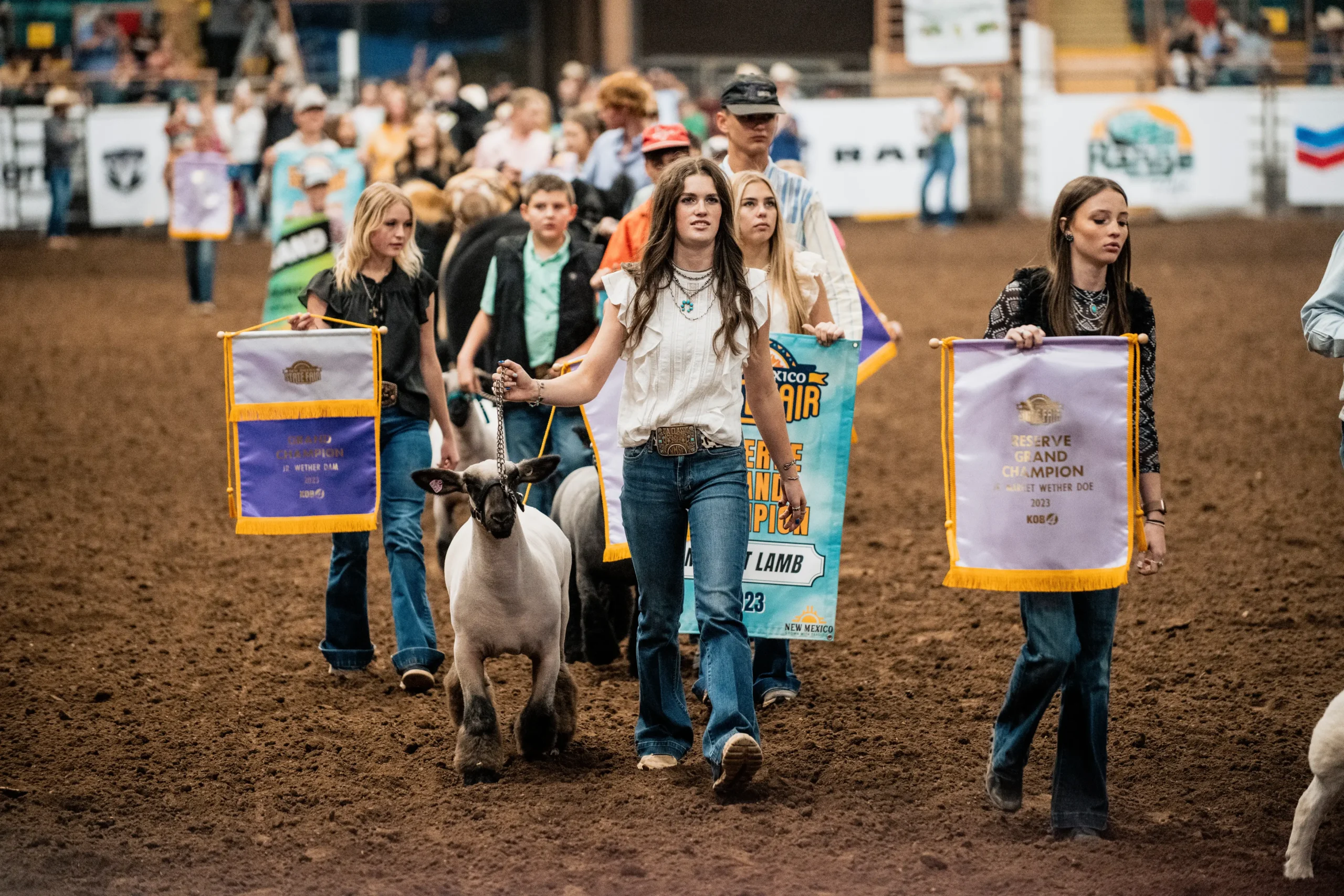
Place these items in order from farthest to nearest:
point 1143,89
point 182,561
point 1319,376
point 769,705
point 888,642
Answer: point 1143,89 < point 1319,376 < point 182,561 < point 888,642 < point 769,705

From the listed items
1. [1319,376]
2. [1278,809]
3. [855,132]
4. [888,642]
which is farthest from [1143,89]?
[1278,809]

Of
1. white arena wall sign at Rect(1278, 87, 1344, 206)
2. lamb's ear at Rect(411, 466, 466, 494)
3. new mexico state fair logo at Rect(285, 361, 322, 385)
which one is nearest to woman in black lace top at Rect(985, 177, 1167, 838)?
lamb's ear at Rect(411, 466, 466, 494)

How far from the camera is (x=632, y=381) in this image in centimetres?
541

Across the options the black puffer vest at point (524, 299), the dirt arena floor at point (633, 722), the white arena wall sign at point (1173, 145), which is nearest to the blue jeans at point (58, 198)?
the dirt arena floor at point (633, 722)

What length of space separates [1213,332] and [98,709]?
12057 mm

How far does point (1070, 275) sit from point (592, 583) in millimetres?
2920

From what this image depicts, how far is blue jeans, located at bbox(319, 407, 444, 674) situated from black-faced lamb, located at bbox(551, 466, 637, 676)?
641mm

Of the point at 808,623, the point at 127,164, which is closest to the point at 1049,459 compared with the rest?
the point at 808,623

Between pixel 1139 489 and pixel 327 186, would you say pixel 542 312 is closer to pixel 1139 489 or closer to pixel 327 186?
pixel 1139 489

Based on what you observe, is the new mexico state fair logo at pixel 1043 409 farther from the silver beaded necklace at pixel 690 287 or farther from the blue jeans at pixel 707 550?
the silver beaded necklace at pixel 690 287

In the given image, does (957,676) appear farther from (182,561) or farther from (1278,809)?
(182,561)

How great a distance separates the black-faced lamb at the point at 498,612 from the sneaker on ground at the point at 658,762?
0.39 metres

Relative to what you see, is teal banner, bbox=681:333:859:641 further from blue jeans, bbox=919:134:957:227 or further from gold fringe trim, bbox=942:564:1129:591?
blue jeans, bbox=919:134:957:227

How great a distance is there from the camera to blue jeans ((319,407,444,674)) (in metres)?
6.93
